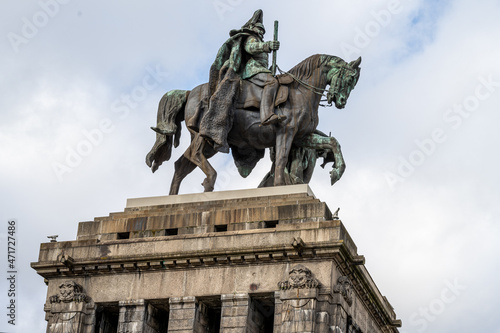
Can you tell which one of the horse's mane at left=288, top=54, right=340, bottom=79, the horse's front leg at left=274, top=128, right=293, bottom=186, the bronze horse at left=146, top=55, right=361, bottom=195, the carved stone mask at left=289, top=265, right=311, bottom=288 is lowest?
the carved stone mask at left=289, top=265, right=311, bottom=288

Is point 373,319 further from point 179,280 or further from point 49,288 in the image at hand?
point 49,288

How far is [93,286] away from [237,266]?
5344 millimetres

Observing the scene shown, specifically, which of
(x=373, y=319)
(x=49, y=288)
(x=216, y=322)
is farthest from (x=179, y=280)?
(x=373, y=319)

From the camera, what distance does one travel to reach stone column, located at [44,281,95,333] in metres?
43.4

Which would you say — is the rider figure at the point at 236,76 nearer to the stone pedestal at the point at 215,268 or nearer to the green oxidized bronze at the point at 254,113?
the green oxidized bronze at the point at 254,113

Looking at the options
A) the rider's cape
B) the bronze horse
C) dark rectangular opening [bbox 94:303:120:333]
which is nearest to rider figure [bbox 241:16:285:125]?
the rider's cape

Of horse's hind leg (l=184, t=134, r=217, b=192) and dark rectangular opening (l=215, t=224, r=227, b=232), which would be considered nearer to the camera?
dark rectangular opening (l=215, t=224, r=227, b=232)

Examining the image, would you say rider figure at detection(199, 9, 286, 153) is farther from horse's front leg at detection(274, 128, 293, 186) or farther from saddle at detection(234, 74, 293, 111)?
horse's front leg at detection(274, 128, 293, 186)

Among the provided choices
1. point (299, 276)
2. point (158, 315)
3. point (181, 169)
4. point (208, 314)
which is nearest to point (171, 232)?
point (158, 315)

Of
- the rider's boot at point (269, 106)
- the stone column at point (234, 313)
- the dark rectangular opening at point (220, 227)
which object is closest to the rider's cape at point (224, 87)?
the rider's boot at point (269, 106)

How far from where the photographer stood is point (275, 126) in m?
46.5

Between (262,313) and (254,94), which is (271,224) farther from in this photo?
(254,94)

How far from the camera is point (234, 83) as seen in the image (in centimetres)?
4703

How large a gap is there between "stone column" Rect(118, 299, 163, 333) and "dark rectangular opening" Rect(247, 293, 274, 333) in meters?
3.59
